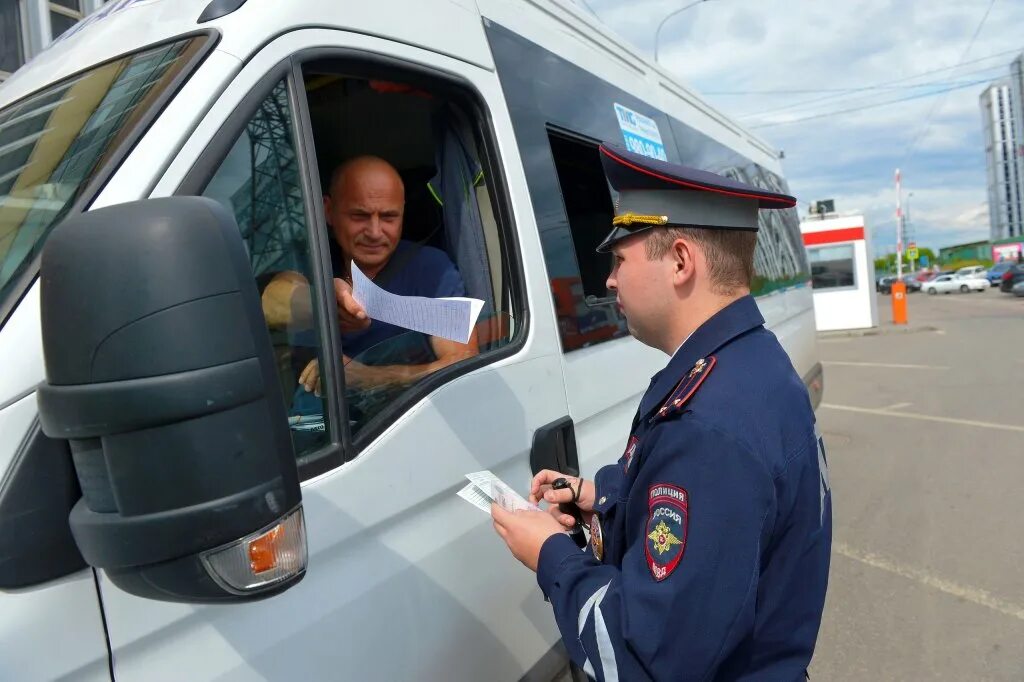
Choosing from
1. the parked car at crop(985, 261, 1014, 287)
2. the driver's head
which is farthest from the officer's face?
the parked car at crop(985, 261, 1014, 287)

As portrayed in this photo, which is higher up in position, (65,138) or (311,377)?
(65,138)

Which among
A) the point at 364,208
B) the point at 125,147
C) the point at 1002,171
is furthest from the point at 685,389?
the point at 1002,171

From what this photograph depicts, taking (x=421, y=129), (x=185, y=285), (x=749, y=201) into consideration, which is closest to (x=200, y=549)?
(x=185, y=285)

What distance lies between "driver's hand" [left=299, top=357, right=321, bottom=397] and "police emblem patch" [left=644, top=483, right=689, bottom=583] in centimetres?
70

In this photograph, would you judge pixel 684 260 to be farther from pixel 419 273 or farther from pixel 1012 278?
pixel 1012 278

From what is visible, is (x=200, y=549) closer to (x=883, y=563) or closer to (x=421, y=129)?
(x=421, y=129)

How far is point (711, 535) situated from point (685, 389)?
26cm

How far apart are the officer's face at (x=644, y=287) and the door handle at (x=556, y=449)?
2.22ft

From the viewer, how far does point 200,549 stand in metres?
0.91

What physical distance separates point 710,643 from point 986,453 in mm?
6600

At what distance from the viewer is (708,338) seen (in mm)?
1361

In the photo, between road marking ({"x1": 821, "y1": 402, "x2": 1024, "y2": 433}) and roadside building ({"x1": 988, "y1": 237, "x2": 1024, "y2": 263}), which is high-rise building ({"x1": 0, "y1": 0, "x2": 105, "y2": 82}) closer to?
road marking ({"x1": 821, "y1": 402, "x2": 1024, "y2": 433})

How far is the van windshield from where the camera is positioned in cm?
127

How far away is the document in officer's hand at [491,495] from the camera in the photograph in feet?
4.86
